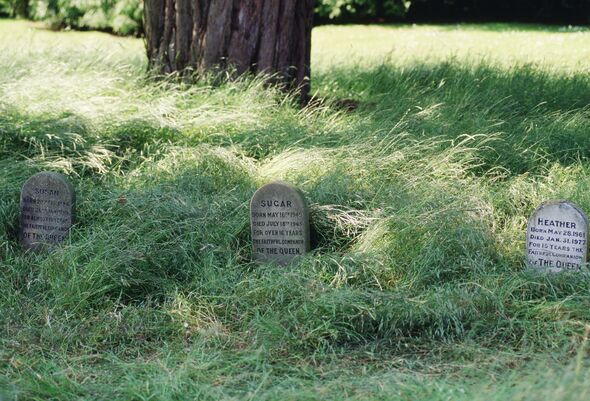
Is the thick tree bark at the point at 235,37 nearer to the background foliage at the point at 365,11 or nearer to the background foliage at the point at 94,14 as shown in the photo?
the background foliage at the point at 94,14

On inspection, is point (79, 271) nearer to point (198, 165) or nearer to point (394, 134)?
point (198, 165)

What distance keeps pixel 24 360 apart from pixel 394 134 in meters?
3.72

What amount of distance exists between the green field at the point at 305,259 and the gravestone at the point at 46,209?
0.13m

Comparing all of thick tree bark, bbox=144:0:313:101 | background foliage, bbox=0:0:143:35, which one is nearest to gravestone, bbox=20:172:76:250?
thick tree bark, bbox=144:0:313:101

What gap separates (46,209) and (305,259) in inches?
69.3

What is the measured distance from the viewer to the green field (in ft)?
14.1

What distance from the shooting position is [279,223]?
559cm

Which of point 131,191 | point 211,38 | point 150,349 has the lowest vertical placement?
point 150,349

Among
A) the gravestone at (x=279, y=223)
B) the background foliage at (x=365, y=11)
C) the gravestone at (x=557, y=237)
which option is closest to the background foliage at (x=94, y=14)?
the background foliage at (x=365, y=11)

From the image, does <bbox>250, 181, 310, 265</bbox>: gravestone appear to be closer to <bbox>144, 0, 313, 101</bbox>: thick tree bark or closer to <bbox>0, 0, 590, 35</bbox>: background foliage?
<bbox>144, 0, 313, 101</bbox>: thick tree bark

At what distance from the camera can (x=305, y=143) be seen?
7059 mm

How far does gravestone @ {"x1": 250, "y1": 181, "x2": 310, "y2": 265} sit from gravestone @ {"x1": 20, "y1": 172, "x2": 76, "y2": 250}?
1232 millimetres

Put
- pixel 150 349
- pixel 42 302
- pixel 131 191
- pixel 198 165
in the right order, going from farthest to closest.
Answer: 1. pixel 198 165
2. pixel 131 191
3. pixel 42 302
4. pixel 150 349

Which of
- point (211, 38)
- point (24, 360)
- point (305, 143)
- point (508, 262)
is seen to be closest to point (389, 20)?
point (211, 38)
